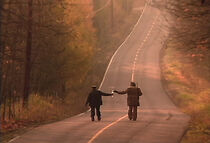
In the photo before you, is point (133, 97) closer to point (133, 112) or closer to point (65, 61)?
point (133, 112)

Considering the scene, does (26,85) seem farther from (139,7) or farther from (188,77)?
(139,7)

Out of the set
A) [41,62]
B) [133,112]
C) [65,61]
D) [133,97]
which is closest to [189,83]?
[65,61]

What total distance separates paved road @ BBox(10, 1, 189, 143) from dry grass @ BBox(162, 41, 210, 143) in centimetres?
87

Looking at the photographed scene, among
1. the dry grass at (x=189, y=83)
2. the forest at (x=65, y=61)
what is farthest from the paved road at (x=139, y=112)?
the forest at (x=65, y=61)

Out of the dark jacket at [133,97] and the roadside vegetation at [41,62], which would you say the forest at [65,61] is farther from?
the dark jacket at [133,97]

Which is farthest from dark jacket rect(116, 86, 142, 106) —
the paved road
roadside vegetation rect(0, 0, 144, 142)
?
roadside vegetation rect(0, 0, 144, 142)

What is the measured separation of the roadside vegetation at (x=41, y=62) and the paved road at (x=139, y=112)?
1588mm

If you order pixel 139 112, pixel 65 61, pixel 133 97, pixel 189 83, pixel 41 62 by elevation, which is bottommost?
pixel 139 112

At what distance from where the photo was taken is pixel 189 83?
49094 millimetres

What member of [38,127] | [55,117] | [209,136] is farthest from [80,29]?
[209,136]

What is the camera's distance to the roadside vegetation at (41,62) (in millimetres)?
19969

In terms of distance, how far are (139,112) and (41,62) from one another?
24.0ft

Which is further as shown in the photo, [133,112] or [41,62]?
[41,62]

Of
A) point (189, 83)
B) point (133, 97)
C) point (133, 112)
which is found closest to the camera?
point (133, 97)
